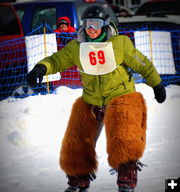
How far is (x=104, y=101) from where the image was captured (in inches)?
165

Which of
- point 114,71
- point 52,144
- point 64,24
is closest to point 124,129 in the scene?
point 114,71

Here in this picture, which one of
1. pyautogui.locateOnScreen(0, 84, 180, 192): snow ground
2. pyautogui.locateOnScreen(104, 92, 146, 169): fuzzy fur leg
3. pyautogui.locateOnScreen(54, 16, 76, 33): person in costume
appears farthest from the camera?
pyautogui.locateOnScreen(54, 16, 76, 33): person in costume

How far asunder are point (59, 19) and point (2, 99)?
162cm

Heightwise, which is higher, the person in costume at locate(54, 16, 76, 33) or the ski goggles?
the ski goggles

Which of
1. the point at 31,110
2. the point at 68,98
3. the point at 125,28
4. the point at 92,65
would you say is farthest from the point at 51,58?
the point at 125,28

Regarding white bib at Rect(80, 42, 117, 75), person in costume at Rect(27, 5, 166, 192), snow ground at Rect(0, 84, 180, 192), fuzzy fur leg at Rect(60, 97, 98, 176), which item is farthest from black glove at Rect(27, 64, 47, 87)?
snow ground at Rect(0, 84, 180, 192)

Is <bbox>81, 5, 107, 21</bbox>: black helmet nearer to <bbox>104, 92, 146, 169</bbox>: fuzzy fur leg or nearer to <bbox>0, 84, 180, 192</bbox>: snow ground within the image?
<bbox>104, 92, 146, 169</bbox>: fuzzy fur leg

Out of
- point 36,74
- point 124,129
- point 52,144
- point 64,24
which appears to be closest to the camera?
point 124,129

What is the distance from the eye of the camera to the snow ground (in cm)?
462

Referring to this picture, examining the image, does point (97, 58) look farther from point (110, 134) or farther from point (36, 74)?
point (110, 134)

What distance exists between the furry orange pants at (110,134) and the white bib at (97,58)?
0.87 feet

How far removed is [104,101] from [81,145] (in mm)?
394

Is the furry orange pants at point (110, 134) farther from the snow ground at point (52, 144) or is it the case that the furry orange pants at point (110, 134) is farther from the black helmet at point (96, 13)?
the black helmet at point (96, 13)

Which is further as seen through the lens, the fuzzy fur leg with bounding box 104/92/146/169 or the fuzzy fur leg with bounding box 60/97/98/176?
the fuzzy fur leg with bounding box 60/97/98/176
